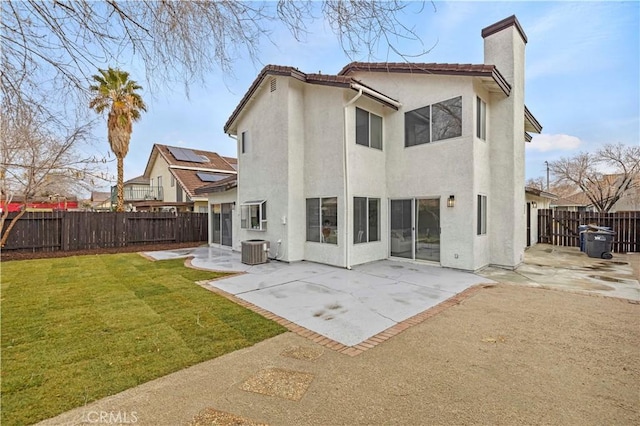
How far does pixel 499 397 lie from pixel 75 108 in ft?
18.2

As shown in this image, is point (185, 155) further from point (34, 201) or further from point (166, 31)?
point (166, 31)

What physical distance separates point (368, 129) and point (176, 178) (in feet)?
58.7

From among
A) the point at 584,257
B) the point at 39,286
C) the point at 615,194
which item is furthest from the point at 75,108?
the point at 615,194

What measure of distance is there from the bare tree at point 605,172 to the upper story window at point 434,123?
2267 centimetres

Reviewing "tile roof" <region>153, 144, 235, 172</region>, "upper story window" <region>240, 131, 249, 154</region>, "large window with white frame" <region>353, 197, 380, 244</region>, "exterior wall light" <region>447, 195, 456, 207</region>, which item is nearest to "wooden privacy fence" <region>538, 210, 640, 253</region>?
"exterior wall light" <region>447, 195, 456, 207</region>

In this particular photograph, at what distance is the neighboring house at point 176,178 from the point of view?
22594 millimetres

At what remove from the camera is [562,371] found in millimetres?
3434

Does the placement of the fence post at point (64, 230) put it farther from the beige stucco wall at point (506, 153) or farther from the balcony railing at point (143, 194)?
the beige stucco wall at point (506, 153)

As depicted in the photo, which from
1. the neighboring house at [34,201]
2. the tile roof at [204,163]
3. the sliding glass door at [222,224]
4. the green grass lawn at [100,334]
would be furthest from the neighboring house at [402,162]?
the tile roof at [204,163]

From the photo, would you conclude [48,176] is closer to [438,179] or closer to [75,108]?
[75,108]

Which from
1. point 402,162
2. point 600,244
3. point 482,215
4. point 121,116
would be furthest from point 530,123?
point 121,116

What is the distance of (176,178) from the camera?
22.8m

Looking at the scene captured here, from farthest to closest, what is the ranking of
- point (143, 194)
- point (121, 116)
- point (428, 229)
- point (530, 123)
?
point (143, 194) → point (121, 116) → point (530, 123) → point (428, 229)

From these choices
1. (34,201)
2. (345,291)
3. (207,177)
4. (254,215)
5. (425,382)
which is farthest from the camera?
(207,177)
